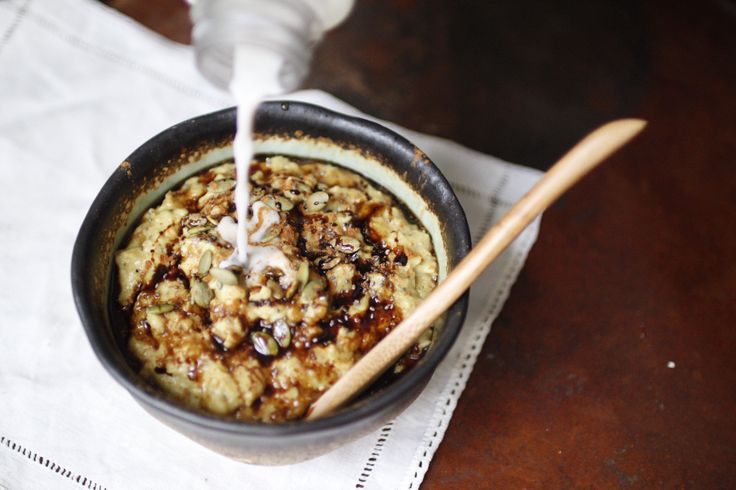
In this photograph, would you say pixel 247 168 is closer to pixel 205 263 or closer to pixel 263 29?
pixel 205 263

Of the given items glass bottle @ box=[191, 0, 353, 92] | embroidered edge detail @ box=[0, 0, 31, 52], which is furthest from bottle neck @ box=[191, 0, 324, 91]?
embroidered edge detail @ box=[0, 0, 31, 52]

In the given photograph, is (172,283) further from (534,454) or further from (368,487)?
(534,454)

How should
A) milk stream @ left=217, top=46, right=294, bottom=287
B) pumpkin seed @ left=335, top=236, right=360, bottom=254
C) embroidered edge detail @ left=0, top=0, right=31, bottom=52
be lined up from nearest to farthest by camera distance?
milk stream @ left=217, top=46, right=294, bottom=287 → pumpkin seed @ left=335, top=236, right=360, bottom=254 → embroidered edge detail @ left=0, top=0, right=31, bottom=52

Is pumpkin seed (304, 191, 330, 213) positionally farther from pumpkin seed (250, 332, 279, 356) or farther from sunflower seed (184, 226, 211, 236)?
pumpkin seed (250, 332, 279, 356)

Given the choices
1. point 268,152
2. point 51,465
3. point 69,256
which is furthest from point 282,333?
point 69,256

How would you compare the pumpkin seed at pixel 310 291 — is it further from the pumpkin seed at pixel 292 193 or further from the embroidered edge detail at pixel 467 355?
the embroidered edge detail at pixel 467 355

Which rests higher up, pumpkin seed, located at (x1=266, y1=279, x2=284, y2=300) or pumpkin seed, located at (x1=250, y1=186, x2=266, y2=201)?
pumpkin seed, located at (x1=250, y1=186, x2=266, y2=201)
